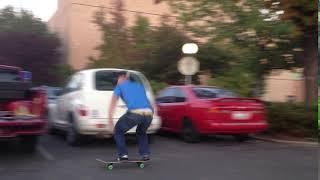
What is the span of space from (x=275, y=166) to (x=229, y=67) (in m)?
15.0

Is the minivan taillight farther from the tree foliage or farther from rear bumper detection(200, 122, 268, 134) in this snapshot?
the tree foliage

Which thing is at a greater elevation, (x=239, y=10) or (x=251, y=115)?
(x=239, y=10)

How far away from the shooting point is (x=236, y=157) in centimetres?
1034

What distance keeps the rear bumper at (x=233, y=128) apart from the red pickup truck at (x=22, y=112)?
3656 millimetres

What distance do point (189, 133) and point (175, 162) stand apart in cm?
311

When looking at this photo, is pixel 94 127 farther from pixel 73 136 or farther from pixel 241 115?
pixel 241 115

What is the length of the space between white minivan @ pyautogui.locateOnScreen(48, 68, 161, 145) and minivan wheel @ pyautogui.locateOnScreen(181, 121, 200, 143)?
3.90 feet

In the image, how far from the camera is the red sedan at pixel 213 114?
12.1 metres

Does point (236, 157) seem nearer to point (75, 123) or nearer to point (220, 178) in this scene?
point (220, 178)

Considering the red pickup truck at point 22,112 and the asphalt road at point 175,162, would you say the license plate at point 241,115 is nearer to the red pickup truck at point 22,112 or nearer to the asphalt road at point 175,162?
the asphalt road at point 175,162

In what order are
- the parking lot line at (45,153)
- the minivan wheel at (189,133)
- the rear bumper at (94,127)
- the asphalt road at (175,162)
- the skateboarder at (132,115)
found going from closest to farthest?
the asphalt road at (175,162)
the skateboarder at (132,115)
the parking lot line at (45,153)
the rear bumper at (94,127)
the minivan wheel at (189,133)

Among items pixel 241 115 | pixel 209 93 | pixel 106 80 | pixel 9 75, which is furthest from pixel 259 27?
pixel 9 75

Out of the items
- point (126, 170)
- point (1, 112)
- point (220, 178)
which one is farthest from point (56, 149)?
point (220, 178)

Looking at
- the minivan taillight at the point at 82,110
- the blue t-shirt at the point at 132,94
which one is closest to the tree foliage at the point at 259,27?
the minivan taillight at the point at 82,110
